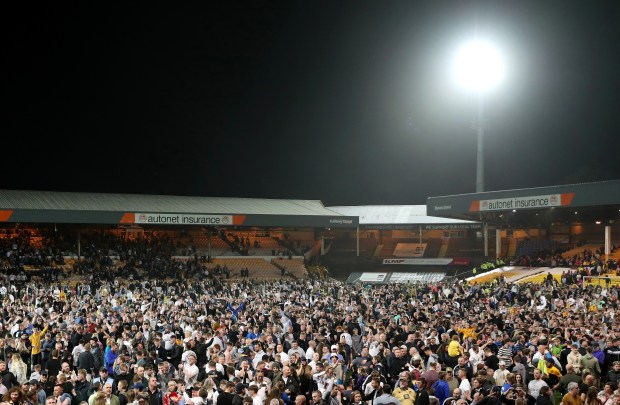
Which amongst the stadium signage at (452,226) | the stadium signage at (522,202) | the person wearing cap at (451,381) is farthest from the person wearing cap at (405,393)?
the stadium signage at (452,226)

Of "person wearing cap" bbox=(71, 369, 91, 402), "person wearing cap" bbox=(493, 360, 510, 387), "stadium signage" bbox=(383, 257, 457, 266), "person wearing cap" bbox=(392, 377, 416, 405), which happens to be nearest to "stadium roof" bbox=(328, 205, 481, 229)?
"stadium signage" bbox=(383, 257, 457, 266)

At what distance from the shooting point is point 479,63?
4012 centimetres

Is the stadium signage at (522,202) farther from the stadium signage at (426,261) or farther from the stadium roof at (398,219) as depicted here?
the stadium signage at (426,261)

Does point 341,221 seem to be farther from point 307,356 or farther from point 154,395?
point 154,395

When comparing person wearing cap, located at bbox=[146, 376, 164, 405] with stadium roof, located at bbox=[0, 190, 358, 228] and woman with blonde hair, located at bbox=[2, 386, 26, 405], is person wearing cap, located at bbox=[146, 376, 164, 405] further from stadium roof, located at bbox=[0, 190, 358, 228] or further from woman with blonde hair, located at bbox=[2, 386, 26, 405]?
stadium roof, located at bbox=[0, 190, 358, 228]

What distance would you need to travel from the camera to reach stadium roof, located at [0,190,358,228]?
112ft

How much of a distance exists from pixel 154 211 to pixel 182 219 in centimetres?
163

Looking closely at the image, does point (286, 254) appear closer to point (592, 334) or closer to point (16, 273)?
point (16, 273)

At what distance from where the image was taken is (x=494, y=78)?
42.8 metres

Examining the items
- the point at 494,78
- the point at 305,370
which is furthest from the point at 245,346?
the point at 494,78

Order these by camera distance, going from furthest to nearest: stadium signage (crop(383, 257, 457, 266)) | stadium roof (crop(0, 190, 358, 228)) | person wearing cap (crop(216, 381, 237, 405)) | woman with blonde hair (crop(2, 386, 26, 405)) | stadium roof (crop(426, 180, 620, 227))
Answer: stadium signage (crop(383, 257, 457, 266)) < stadium roof (crop(0, 190, 358, 228)) < stadium roof (crop(426, 180, 620, 227)) < person wearing cap (crop(216, 381, 237, 405)) < woman with blonde hair (crop(2, 386, 26, 405))

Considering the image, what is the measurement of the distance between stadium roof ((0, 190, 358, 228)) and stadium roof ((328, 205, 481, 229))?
3.13 m

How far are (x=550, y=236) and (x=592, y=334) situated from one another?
32.5 metres

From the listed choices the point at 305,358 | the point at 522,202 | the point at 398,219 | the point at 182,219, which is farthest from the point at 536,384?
the point at 398,219
